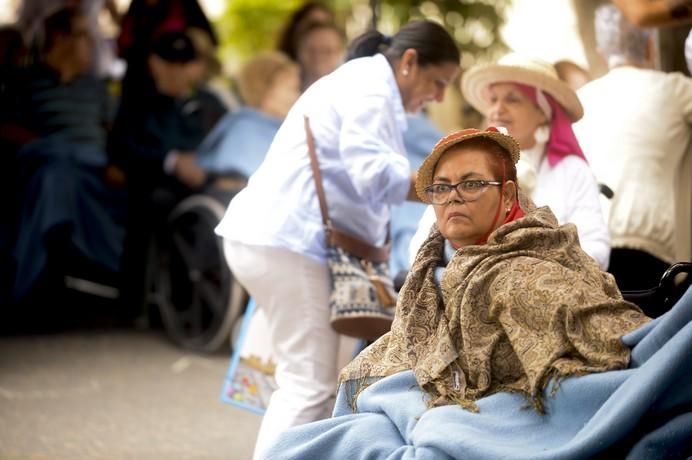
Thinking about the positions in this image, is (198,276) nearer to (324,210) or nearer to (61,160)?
(61,160)

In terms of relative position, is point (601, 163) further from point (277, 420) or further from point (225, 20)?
point (225, 20)

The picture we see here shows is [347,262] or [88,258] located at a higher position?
[347,262]

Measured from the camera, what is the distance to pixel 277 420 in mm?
4250

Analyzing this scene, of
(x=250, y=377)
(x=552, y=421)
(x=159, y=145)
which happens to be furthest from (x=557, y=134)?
(x=159, y=145)

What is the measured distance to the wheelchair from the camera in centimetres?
709

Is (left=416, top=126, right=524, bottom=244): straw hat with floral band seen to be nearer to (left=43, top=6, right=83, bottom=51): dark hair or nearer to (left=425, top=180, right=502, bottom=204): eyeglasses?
(left=425, top=180, right=502, bottom=204): eyeglasses

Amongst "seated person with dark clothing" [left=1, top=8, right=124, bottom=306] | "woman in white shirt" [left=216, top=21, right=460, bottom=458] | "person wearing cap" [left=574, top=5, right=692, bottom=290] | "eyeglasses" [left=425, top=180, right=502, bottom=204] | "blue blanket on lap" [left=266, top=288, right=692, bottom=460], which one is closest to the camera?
"blue blanket on lap" [left=266, top=288, right=692, bottom=460]

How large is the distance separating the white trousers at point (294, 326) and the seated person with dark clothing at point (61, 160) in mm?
3689

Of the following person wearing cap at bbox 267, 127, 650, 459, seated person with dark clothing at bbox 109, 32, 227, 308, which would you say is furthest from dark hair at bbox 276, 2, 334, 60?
person wearing cap at bbox 267, 127, 650, 459

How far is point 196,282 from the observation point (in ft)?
23.9

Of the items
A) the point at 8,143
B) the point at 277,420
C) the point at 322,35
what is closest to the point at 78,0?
the point at 8,143

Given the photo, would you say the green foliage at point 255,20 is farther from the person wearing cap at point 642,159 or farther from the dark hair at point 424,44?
the dark hair at point 424,44

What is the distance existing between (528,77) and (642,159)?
0.65m

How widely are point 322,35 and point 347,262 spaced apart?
4.09 m
